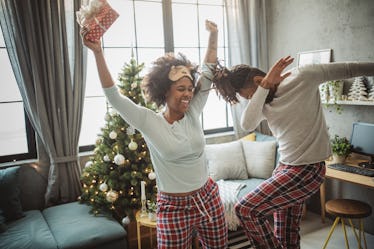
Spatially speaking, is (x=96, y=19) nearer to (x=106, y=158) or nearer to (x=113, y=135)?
(x=113, y=135)

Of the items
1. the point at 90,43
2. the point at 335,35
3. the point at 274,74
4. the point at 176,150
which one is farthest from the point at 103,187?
the point at 335,35

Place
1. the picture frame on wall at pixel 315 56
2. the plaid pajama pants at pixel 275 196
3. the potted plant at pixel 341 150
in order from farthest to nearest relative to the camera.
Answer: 1. the picture frame on wall at pixel 315 56
2. the potted plant at pixel 341 150
3. the plaid pajama pants at pixel 275 196

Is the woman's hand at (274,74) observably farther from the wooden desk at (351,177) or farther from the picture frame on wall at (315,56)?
the picture frame on wall at (315,56)

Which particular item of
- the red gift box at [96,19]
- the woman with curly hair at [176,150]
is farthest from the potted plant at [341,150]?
the red gift box at [96,19]

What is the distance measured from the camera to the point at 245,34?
411cm

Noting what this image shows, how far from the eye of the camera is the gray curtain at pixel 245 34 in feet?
13.3

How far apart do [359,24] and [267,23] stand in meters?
1.31

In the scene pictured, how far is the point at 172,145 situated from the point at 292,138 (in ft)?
2.08

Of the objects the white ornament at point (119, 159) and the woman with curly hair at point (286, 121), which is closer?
the woman with curly hair at point (286, 121)

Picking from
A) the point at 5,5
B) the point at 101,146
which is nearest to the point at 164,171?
the point at 101,146

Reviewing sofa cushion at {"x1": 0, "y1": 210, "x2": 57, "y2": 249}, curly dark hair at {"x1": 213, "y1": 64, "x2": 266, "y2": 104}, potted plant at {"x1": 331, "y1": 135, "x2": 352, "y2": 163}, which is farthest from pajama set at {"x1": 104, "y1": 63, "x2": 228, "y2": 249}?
potted plant at {"x1": 331, "y1": 135, "x2": 352, "y2": 163}

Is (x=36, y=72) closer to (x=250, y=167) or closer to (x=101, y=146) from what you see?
(x=101, y=146)

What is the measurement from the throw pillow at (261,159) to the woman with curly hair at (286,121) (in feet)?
5.49

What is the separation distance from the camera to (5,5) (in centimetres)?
283
